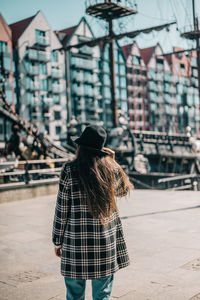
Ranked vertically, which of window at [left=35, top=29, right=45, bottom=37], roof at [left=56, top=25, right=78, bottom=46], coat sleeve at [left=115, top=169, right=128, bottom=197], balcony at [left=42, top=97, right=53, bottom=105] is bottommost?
coat sleeve at [left=115, top=169, right=128, bottom=197]

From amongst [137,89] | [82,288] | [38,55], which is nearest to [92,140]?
[82,288]

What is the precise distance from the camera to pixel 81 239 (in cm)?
285

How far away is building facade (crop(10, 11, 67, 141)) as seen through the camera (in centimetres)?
5062

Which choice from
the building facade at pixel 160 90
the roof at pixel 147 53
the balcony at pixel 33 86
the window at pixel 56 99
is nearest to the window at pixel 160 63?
the building facade at pixel 160 90

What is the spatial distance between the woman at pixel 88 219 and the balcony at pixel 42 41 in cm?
5153

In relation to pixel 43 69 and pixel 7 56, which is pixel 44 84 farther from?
pixel 7 56

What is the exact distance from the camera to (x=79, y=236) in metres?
2.86

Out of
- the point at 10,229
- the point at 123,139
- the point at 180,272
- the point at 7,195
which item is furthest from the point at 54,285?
the point at 123,139

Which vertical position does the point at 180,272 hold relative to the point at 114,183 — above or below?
below

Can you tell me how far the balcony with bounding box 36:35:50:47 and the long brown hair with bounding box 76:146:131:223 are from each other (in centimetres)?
5153

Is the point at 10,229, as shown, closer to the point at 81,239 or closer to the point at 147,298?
the point at 147,298

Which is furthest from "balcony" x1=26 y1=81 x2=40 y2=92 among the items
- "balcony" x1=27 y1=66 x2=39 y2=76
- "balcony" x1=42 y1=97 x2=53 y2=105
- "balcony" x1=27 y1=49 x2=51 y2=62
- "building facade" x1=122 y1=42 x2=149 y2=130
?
"building facade" x1=122 y1=42 x2=149 y2=130

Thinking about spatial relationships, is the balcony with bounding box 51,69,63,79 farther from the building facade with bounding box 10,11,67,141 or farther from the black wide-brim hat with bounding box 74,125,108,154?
the black wide-brim hat with bounding box 74,125,108,154

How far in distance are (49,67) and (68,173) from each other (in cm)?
5277
